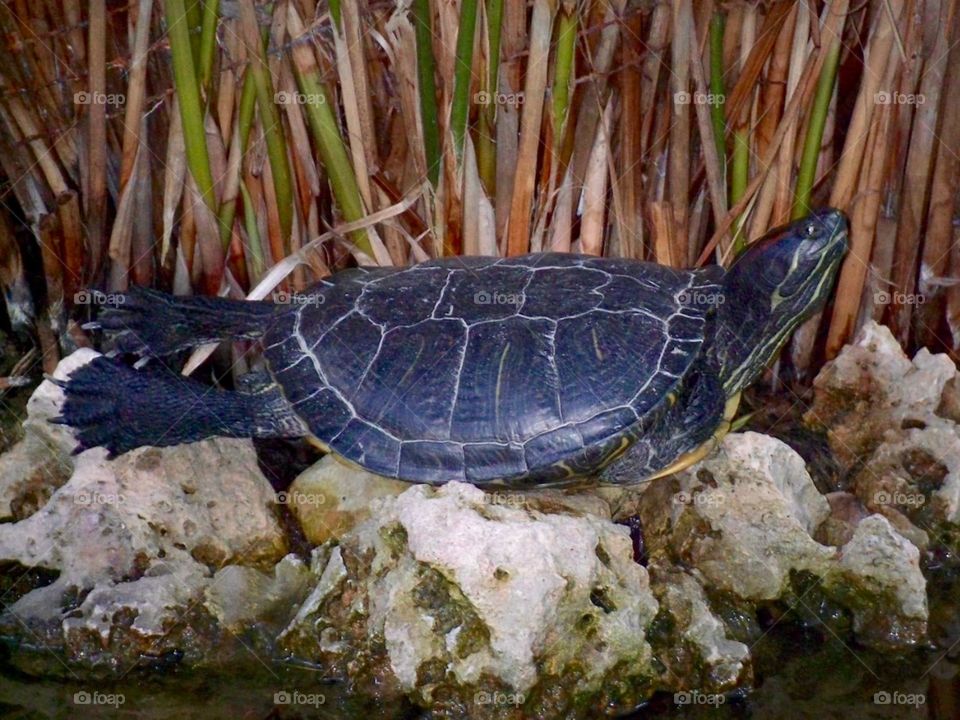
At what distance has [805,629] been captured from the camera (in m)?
2.88

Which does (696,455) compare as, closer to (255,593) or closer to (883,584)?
(883,584)

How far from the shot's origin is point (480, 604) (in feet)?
8.16

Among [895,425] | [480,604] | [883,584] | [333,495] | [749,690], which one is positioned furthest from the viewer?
[895,425]

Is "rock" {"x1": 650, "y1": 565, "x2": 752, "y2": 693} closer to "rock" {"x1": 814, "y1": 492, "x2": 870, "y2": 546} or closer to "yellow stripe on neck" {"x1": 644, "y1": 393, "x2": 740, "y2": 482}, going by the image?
"yellow stripe on neck" {"x1": 644, "y1": 393, "x2": 740, "y2": 482}

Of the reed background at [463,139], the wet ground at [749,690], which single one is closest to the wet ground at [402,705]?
the wet ground at [749,690]

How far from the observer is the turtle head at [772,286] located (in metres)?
3.11

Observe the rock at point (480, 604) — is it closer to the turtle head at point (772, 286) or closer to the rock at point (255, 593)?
the rock at point (255, 593)

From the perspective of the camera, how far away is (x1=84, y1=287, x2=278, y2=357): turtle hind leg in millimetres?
3254

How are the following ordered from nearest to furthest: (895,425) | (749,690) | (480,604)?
1. (480,604)
2. (749,690)
3. (895,425)

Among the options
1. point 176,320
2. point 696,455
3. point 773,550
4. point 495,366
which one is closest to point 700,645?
point 773,550

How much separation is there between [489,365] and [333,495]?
655mm

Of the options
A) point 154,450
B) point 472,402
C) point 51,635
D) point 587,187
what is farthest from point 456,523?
point 587,187

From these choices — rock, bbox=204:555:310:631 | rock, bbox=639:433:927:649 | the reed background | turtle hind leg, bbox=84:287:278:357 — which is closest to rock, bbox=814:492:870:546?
rock, bbox=639:433:927:649

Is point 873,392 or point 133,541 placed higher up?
point 873,392
